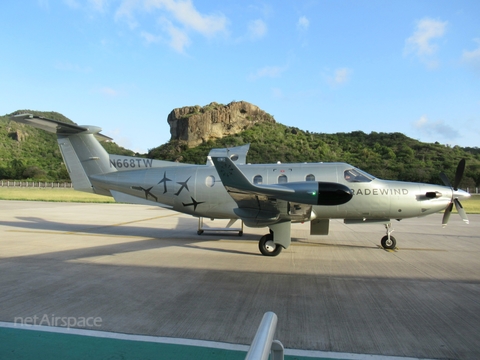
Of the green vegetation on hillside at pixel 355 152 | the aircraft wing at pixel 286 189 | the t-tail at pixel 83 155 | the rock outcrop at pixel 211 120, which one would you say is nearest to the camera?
the aircraft wing at pixel 286 189

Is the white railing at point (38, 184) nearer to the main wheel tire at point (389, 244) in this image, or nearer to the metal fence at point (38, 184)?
the metal fence at point (38, 184)

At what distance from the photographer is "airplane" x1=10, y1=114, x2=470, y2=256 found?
816cm

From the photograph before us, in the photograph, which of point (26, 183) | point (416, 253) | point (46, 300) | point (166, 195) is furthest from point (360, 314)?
point (26, 183)

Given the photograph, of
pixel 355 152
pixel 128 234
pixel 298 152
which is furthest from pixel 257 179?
pixel 355 152

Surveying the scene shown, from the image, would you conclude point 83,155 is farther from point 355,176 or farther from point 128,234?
point 355,176

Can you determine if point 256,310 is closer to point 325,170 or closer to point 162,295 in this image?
point 162,295

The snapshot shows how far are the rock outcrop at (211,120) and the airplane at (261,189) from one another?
91880 millimetres

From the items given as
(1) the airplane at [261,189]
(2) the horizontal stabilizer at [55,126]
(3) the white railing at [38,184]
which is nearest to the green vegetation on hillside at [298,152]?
(3) the white railing at [38,184]

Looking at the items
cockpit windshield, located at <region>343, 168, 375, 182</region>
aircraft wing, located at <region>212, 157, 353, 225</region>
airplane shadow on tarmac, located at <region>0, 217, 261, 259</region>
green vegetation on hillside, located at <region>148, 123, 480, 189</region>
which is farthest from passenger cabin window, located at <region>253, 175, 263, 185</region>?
green vegetation on hillside, located at <region>148, 123, 480, 189</region>

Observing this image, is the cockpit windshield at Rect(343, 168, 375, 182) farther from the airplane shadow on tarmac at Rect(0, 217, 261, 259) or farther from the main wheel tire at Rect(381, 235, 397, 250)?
the airplane shadow on tarmac at Rect(0, 217, 261, 259)

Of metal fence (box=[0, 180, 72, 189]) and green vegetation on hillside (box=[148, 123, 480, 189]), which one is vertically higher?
green vegetation on hillside (box=[148, 123, 480, 189])

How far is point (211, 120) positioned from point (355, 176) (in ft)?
338

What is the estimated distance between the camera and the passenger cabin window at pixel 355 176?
1034cm

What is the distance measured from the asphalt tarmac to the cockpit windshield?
7.55 ft
